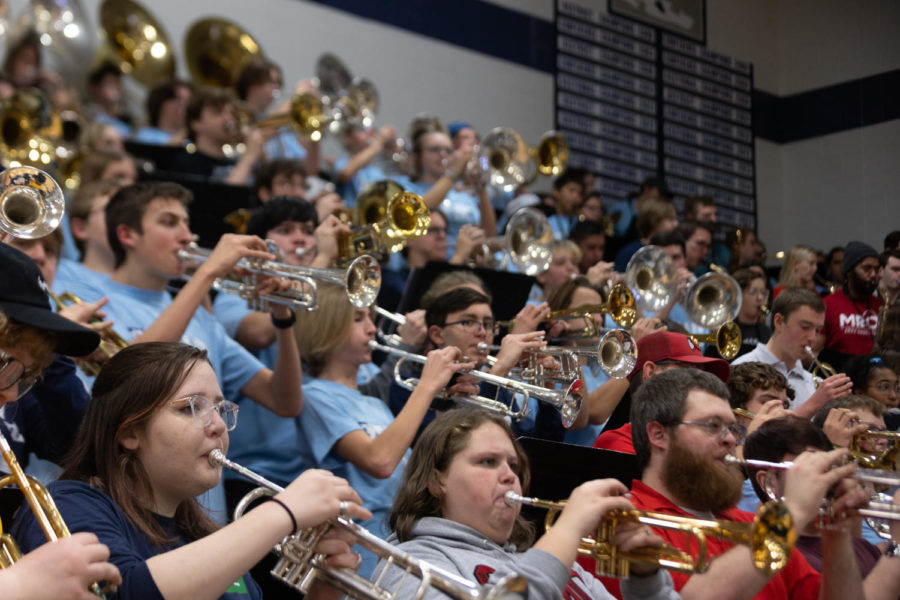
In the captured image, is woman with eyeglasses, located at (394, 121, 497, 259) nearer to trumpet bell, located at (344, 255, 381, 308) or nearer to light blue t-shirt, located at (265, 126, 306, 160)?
light blue t-shirt, located at (265, 126, 306, 160)

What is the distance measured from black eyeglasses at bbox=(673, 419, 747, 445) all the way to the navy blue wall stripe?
289 centimetres

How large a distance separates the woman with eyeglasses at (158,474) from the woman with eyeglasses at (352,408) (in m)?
1.01

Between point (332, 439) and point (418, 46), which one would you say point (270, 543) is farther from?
point (418, 46)

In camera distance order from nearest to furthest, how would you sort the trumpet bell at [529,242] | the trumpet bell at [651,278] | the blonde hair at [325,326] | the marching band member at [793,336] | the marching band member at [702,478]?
the marching band member at [702,478] → the blonde hair at [325,326] → the marching band member at [793,336] → the trumpet bell at [651,278] → the trumpet bell at [529,242]

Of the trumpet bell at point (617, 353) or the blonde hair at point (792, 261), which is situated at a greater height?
the blonde hair at point (792, 261)

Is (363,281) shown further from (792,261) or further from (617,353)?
(792,261)

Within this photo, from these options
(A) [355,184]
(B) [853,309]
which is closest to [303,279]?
(B) [853,309]

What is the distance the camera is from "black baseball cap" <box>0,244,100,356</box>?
3.01m

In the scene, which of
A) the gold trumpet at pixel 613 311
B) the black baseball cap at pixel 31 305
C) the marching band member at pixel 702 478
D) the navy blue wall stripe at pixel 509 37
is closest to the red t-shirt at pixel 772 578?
the marching band member at pixel 702 478

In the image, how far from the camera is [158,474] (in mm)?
2688

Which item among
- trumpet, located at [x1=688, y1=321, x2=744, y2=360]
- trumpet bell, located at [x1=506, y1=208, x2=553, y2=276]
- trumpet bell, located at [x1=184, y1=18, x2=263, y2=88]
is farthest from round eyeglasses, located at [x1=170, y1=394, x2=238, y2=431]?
trumpet bell, located at [x1=184, y1=18, x2=263, y2=88]

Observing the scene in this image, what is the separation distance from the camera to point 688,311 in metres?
5.52

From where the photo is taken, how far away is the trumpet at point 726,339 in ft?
16.2

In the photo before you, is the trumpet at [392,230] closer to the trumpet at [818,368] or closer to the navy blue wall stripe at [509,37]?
the trumpet at [818,368]
